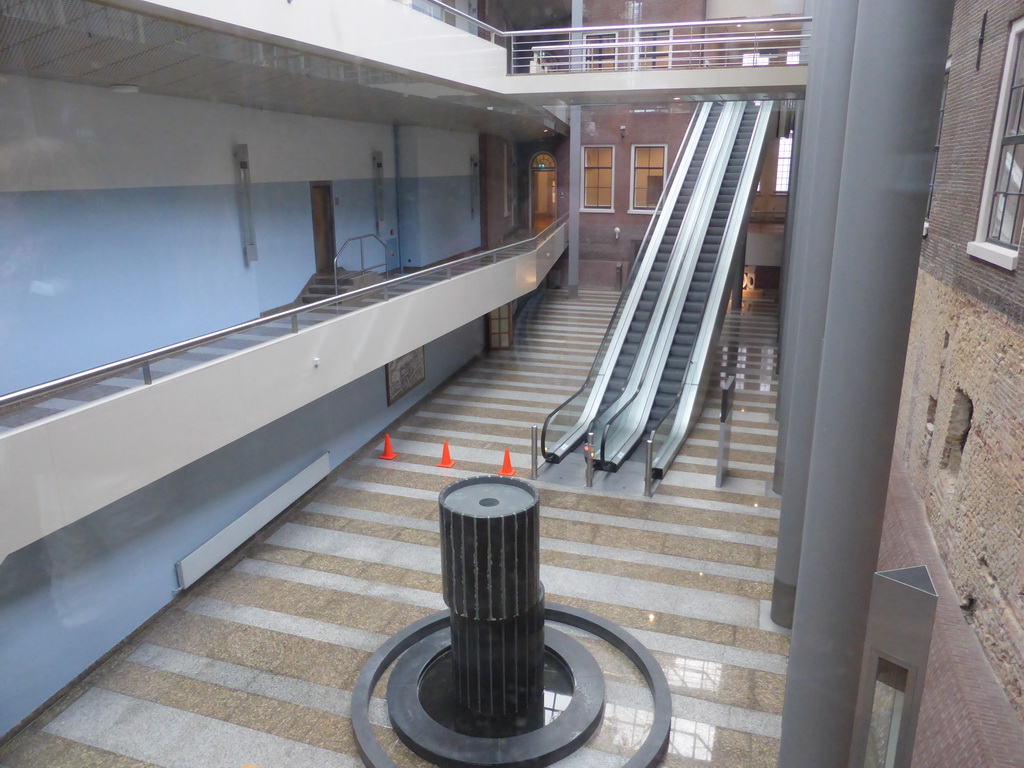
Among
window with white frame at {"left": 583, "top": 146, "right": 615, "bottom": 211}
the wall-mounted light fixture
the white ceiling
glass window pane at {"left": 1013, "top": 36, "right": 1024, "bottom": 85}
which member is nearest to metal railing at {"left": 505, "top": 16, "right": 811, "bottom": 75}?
the white ceiling

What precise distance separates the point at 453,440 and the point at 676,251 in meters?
5.67

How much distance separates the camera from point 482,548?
5.36m

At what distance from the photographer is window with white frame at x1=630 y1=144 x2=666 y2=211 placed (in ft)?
41.2

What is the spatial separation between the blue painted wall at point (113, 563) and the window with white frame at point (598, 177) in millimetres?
6229

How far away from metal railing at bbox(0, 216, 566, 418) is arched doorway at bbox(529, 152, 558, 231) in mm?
237

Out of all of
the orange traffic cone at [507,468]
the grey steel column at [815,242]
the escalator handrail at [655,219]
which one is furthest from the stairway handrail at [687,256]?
the grey steel column at [815,242]

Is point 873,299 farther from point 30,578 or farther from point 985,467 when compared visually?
point 30,578

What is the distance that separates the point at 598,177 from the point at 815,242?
7679 mm

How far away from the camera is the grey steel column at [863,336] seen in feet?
8.54

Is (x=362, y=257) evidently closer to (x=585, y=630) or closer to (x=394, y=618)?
(x=394, y=618)

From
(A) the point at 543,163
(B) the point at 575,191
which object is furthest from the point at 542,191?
(B) the point at 575,191

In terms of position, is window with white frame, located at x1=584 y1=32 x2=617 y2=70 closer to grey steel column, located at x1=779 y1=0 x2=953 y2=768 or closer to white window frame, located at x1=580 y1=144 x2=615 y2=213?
white window frame, located at x1=580 y1=144 x2=615 y2=213

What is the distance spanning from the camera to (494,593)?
545 cm

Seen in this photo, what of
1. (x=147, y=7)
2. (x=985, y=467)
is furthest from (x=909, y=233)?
(x=147, y=7)
